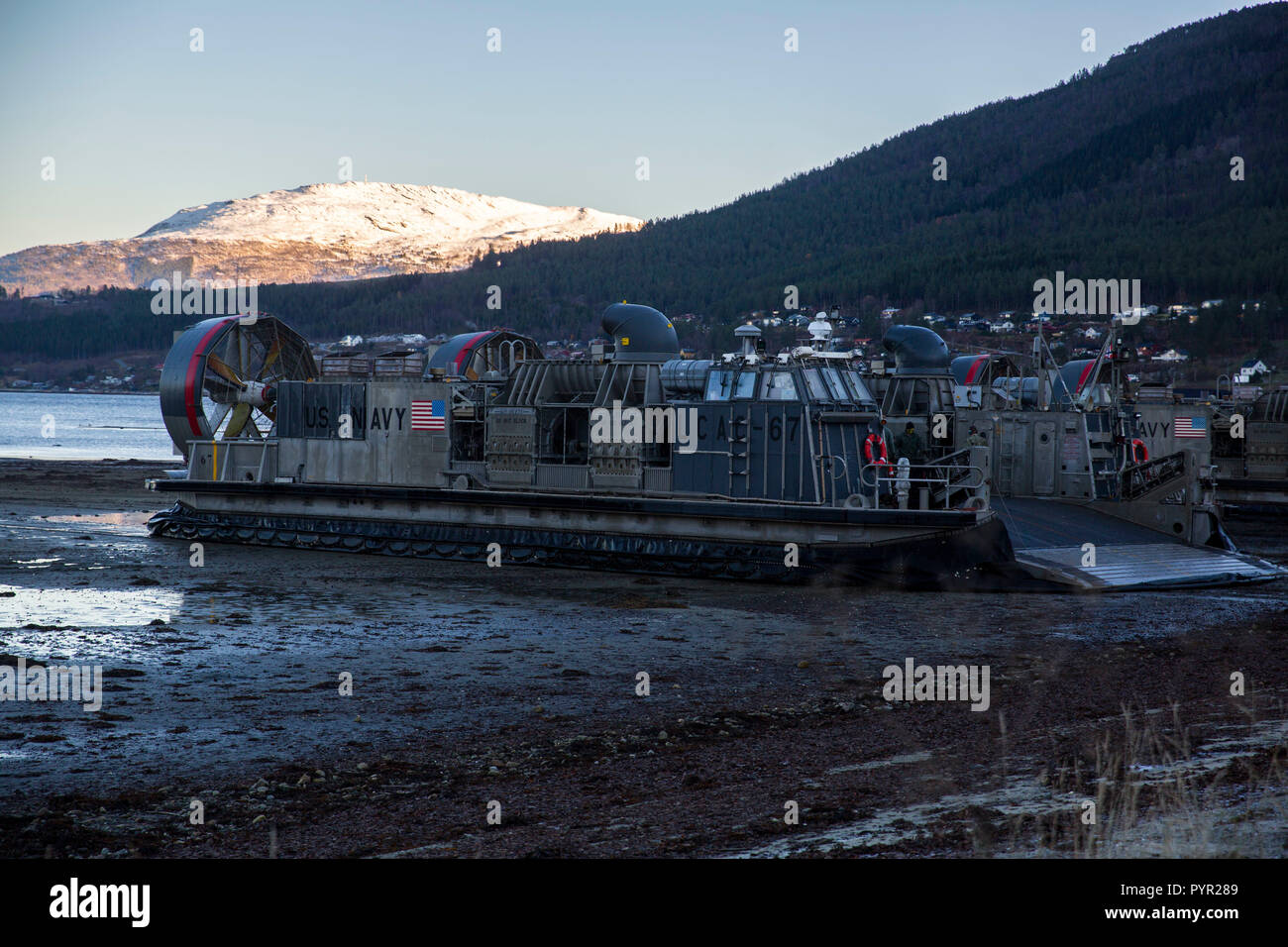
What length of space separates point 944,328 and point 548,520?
78951mm

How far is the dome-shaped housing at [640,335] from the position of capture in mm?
19422

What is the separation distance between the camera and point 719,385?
1738 cm

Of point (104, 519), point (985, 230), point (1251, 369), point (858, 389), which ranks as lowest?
point (104, 519)

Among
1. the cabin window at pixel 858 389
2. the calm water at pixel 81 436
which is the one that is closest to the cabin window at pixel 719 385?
the cabin window at pixel 858 389

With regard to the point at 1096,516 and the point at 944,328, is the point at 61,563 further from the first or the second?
the point at 944,328

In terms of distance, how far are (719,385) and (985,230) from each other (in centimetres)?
11084

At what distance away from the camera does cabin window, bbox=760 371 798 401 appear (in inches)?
658

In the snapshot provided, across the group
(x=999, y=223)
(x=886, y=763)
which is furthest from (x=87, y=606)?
(x=999, y=223)

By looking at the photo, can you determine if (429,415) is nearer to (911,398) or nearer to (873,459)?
(873,459)

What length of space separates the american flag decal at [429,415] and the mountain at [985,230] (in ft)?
252

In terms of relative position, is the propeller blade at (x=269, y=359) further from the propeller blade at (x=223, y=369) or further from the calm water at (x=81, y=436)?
the calm water at (x=81, y=436)

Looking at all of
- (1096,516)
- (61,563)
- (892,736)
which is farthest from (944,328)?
(892,736)

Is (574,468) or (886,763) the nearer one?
(886,763)

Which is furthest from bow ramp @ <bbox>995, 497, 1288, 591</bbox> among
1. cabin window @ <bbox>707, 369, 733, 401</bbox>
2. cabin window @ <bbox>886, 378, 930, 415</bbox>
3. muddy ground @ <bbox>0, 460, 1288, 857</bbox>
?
cabin window @ <bbox>886, 378, 930, 415</bbox>
